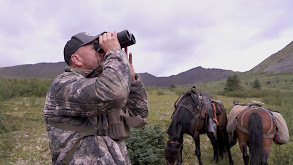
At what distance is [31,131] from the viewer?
583cm

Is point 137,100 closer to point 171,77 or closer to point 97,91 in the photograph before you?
point 97,91

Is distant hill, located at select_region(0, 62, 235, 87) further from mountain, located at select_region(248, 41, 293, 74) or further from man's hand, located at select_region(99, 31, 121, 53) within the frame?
man's hand, located at select_region(99, 31, 121, 53)

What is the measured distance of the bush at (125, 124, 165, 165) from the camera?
167 inches

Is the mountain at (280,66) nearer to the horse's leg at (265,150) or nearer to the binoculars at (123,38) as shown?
the horse's leg at (265,150)

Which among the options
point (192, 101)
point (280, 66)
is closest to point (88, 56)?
point (192, 101)

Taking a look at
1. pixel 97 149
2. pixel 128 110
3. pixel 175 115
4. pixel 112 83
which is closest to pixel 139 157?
pixel 175 115

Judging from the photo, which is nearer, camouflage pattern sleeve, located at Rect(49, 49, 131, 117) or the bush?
camouflage pattern sleeve, located at Rect(49, 49, 131, 117)

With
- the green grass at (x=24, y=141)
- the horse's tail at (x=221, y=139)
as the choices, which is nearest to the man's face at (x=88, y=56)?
the green grass at (x=24, y=141)

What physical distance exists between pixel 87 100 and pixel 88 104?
26 mm

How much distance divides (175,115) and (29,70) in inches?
5509

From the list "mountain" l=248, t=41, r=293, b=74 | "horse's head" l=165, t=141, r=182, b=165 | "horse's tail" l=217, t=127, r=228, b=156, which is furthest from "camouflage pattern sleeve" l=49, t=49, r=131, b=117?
"mountain" l=248, t=41, r=293, b=74

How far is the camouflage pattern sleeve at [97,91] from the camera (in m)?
1.05

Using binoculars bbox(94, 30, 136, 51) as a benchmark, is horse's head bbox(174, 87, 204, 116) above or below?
below

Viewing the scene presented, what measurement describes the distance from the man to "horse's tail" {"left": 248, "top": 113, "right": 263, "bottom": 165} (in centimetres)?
338
